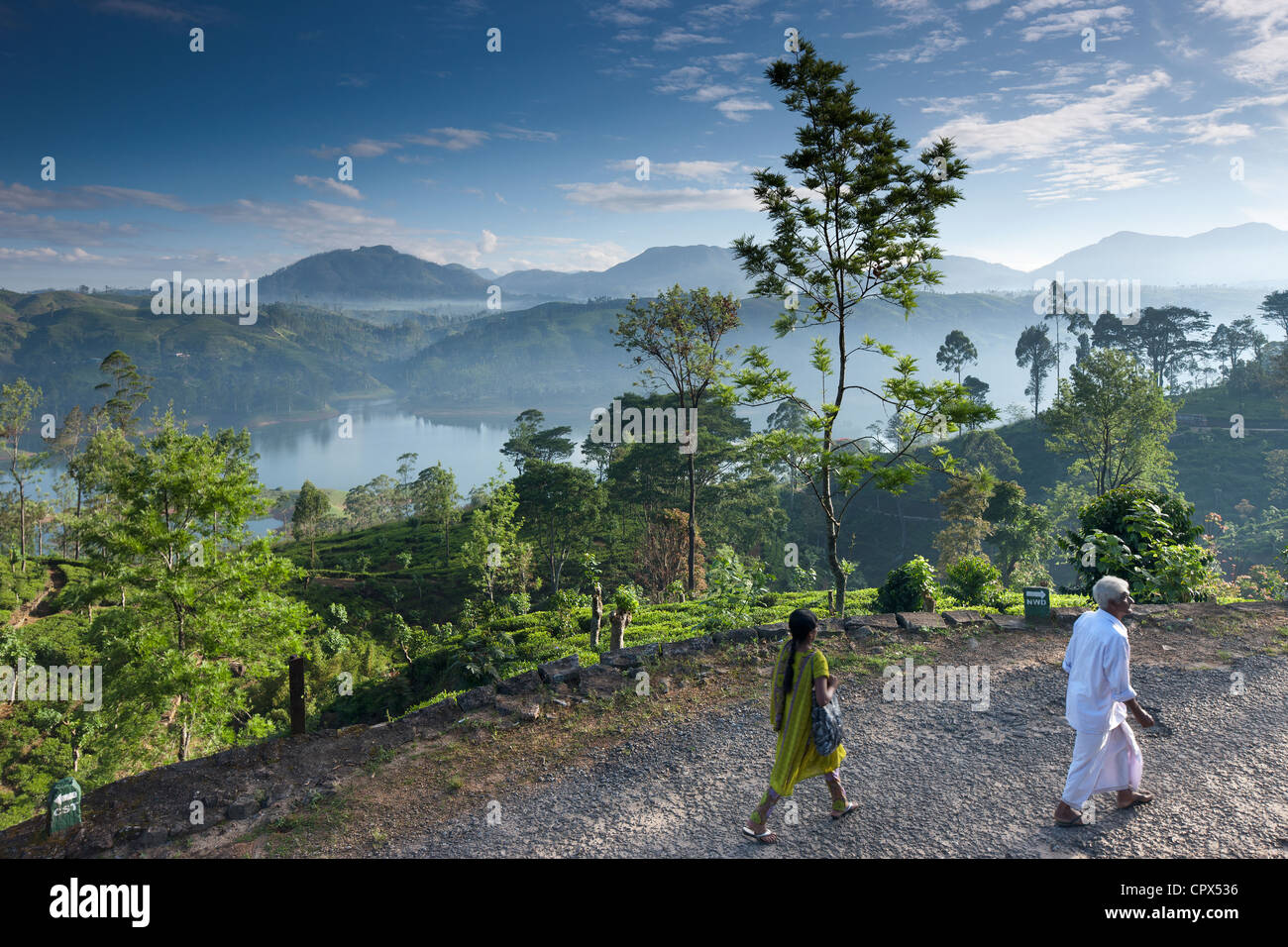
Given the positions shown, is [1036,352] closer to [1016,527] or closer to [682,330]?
[1016,527]

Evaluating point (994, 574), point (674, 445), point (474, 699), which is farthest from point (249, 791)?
point (674, 445)

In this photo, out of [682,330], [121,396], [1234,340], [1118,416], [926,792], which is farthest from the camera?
[1234,340]

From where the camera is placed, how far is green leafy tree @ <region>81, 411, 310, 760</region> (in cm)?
1369

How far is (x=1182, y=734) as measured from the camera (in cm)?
769

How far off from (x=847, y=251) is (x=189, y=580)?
588 inches

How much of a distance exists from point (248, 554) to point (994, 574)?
17.3 m

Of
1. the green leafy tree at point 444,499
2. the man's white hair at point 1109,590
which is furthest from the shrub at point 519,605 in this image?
the man's white hair at point 1109,590

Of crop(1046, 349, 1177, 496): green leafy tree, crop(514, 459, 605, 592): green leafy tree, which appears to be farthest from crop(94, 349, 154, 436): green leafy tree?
crop(1046, 349, 1177, 496): green leafy tree

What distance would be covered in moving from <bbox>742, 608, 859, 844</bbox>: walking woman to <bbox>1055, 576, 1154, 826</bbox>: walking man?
213cm

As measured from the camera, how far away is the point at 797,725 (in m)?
5.64

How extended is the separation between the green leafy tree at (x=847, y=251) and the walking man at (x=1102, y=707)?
193 inches

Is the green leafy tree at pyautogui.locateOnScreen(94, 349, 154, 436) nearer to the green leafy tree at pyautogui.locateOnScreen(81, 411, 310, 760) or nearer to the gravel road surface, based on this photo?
the green leafy tree at pyautogui.locateOnScreen(81, 411, 310, 760)

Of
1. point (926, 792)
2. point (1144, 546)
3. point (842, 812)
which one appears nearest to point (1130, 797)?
point (926, 792)

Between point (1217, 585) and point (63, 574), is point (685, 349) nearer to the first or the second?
point (1217, 585)
